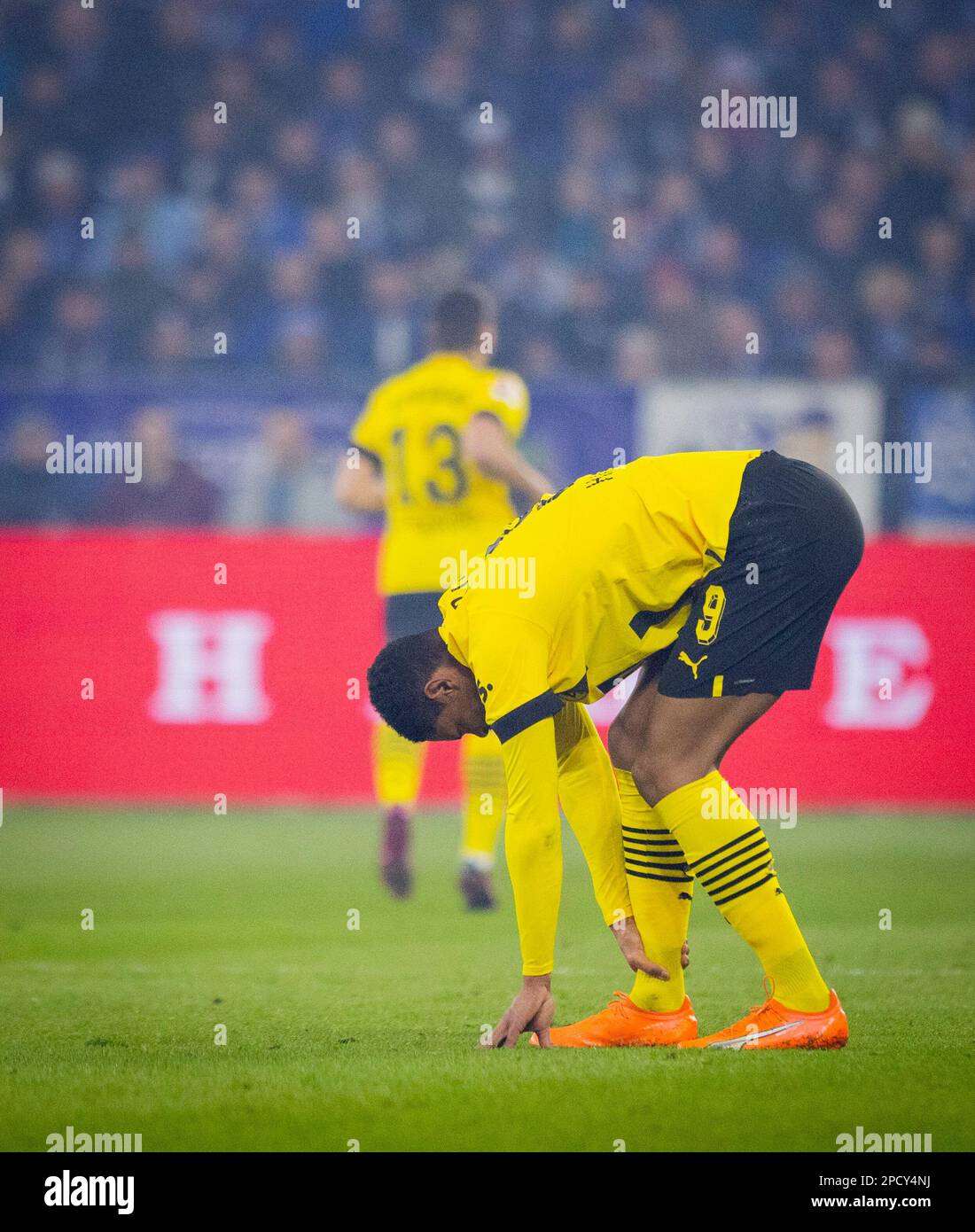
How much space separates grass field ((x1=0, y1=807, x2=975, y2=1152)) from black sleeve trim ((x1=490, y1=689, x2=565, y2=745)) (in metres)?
0.76

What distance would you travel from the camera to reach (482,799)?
22.3ft

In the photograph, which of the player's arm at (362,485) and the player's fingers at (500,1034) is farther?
the player's arm at (362,485)

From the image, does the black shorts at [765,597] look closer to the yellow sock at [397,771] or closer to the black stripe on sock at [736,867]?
the black stripe on sock at [736,867]

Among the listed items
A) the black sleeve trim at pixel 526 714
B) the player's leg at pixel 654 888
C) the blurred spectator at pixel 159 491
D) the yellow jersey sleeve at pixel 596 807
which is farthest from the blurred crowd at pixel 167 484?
the black sleeve trim at pixel 526 714

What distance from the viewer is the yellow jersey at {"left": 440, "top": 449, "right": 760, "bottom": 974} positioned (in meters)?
3.77

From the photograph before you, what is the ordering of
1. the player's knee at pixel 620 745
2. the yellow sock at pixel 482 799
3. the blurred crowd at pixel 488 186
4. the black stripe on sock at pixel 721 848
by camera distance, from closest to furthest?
Answer: the black stripe on sock at pixel 721 848, the player's knee at pixel 620 745, the yellow sock at pixel 482 799, the blurred crowd at pixel 488 186

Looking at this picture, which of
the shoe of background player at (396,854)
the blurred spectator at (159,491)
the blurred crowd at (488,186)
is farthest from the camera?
the blurred crowd at (488,186)

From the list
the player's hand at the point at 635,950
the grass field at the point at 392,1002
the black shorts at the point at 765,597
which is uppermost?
the black shorts at the point at 765,597

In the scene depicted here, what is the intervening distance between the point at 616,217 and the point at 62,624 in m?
6.50

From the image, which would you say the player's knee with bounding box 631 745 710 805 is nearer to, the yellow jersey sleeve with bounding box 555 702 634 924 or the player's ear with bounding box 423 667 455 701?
the yellow jersey sleeve with bounding box 555 702 634 924

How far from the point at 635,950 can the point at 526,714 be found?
0.85 meters

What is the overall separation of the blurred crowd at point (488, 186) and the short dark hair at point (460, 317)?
→ 5553mm

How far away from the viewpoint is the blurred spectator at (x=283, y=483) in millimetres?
11047
